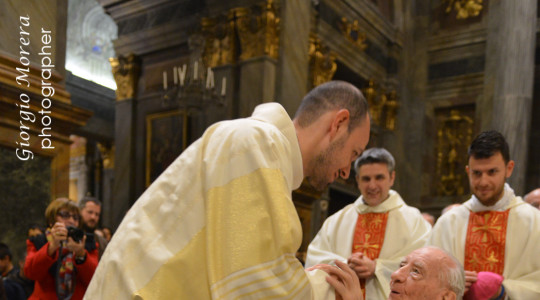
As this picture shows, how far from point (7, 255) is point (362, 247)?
2.81m

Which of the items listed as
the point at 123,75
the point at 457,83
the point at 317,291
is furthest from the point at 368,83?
the point at 317,291

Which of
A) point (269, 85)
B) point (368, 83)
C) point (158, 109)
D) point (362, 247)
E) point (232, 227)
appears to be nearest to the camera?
point (232, 227)

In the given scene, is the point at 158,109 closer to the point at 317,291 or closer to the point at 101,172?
the point at 101,172

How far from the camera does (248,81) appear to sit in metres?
9.12

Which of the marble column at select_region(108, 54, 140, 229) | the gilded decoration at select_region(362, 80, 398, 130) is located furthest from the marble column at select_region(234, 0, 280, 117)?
the gilded decoration at select_region(362, 80, 398, 130)

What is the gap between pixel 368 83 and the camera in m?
12.5

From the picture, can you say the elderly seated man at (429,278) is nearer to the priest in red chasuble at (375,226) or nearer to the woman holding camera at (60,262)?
the priest in red chasuble at (375,226)

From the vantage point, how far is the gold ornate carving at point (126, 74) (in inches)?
432

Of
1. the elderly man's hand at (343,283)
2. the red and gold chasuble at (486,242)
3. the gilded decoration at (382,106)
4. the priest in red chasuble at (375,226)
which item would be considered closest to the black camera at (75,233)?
the priest in red chasuble at (375,226)

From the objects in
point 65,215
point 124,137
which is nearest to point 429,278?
point 65,215

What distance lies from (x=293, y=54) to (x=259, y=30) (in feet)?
2.45

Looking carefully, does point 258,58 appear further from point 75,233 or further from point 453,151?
point 453,151

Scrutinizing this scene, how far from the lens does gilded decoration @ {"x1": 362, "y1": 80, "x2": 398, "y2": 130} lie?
12.5 metres

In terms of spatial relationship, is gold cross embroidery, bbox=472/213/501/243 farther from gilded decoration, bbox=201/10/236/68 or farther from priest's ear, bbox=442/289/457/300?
gilded decoration, bbox=201/10/236/68
